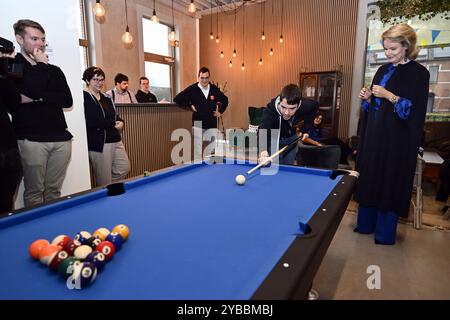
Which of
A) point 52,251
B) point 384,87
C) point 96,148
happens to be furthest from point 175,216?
point 384,87

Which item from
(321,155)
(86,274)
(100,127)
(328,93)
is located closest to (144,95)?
(100,127)

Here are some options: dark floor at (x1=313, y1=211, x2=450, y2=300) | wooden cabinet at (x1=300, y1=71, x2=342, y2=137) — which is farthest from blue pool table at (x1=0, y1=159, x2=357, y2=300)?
wooden cabinet at (x1=300, y1=71, x2=342, y2=137)

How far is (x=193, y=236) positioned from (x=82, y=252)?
367 millimetres

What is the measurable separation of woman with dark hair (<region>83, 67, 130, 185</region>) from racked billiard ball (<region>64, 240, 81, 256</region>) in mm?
1879

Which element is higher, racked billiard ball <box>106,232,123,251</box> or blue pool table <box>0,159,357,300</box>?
racked billiard ball <box>106,232,123,251</box>

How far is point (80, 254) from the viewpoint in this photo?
826mm

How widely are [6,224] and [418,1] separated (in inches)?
176

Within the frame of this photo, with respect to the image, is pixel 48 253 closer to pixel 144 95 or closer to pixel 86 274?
pixel 86 274

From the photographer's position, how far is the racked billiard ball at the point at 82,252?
0.82 metres

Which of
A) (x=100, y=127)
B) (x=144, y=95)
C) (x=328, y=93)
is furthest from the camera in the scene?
(x=328, y=93)

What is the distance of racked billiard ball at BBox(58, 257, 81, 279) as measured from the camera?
2.47 feet

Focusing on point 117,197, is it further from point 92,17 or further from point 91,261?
point 92,17

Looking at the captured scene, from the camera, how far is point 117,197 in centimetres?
142

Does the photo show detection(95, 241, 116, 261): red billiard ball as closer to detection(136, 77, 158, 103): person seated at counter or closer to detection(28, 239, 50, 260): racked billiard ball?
detection(28, 239, 50, 260): racked billiard ball
